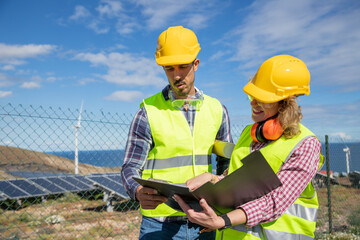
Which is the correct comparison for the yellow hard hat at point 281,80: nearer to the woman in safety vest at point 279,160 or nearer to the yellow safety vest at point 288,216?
the woman in safety vest at point 279,160

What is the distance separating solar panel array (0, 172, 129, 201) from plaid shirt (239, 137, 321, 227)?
845cm

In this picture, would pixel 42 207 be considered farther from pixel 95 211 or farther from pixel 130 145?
pixel 130 145

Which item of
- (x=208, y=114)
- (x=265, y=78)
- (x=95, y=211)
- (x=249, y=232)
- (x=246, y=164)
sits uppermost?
(x=265, y=78)

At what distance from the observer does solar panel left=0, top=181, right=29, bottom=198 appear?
8.66 meters

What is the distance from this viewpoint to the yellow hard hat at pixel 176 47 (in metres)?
2.13

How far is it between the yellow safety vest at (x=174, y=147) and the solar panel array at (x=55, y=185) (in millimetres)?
7699

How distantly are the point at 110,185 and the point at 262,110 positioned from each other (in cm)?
906

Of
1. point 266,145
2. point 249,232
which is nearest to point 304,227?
point 249,232

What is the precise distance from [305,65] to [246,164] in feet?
2.44

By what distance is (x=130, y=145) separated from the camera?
2.15 metres

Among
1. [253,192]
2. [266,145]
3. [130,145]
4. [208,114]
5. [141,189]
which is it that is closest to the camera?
[253,192]

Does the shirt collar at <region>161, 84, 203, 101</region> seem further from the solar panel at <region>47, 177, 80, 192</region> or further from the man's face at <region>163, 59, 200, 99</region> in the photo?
the solar panel at <region>47, 177, 80, 192</region>

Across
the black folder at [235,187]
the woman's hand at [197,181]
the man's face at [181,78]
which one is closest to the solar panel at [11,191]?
the man's face at [181,78]

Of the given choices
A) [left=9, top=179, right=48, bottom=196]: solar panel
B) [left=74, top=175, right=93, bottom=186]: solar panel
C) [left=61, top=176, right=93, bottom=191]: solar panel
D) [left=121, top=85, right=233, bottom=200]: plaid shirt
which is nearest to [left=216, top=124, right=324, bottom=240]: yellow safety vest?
[left=121, top=85, right=233, bottom=200]: plaid shirt
